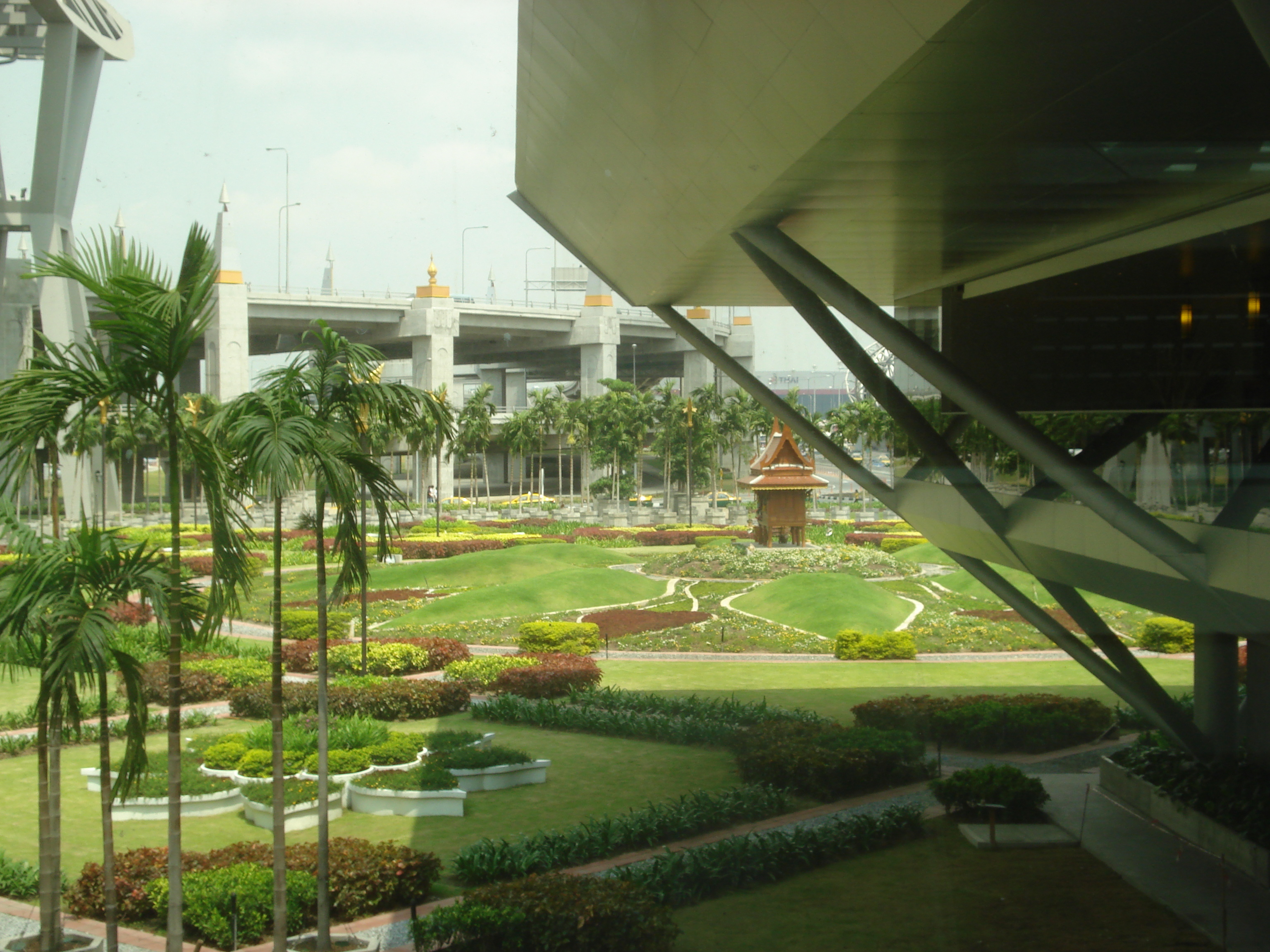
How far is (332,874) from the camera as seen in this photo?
10.3 m

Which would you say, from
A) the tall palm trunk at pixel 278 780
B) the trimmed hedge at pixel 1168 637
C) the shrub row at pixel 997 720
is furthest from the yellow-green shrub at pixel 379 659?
the trimmed hedge at pixel 1168 637

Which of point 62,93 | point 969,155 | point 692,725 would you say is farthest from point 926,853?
point 62,93

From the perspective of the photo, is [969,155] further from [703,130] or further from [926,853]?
[926,853]

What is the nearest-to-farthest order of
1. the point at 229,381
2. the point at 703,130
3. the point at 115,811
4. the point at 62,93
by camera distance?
the point at 703,130, the point at 115,811, the point at 62,93, the point at 229,381

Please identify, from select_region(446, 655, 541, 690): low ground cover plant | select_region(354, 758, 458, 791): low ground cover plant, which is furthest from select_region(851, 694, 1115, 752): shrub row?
select_region(354, 758, 458, 791): low ground cover plant

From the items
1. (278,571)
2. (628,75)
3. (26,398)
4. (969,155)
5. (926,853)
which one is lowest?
(926,853)

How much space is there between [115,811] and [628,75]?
10340 mm

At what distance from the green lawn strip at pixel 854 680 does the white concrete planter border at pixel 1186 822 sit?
5.88 metres

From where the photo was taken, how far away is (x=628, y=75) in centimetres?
949

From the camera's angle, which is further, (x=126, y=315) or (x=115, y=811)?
(x=115, y=811)

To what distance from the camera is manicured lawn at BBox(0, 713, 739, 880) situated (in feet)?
40.6

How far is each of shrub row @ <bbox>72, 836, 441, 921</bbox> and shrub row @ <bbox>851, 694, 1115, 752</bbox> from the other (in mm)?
9253

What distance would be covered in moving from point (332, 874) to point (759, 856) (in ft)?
14.0

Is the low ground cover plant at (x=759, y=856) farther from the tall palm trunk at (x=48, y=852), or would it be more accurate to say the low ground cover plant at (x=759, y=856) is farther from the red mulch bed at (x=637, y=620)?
the red mulch bed at (x=637, y=620)
